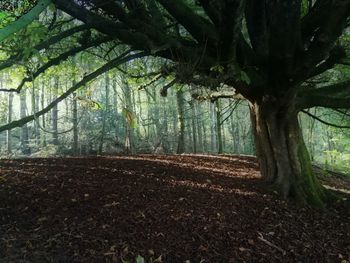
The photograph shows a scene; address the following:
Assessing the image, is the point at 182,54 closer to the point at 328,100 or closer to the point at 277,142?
the point at 277,142

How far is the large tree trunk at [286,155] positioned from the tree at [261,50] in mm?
18

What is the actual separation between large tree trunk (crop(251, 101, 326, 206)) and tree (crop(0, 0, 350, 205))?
2cm

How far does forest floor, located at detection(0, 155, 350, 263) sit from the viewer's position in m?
4.28

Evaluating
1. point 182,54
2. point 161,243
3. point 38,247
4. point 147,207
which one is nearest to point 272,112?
point 182,54

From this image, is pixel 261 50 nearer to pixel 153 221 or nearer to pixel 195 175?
pixel 195 175

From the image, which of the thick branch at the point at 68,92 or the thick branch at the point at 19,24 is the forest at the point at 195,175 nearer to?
the thick branch at the point at 68,92

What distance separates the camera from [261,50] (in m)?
6.28

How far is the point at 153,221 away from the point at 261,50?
3.37 metres

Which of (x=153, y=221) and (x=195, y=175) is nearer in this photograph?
(x=153, y=221)

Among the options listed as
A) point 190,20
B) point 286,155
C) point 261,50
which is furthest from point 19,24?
point 286,155

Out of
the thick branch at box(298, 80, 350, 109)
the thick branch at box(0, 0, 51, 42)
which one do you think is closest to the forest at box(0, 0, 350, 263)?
the thick branch at box(298, 80, 350, 109)

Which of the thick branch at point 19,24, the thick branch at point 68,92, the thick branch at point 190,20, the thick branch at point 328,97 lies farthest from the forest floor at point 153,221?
the thick branch at point 19,24

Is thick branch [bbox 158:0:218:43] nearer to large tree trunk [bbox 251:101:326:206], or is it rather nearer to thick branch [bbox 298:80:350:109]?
large tree trunk [bbox 251:101:326:206]

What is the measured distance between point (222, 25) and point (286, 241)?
9.89 feet
